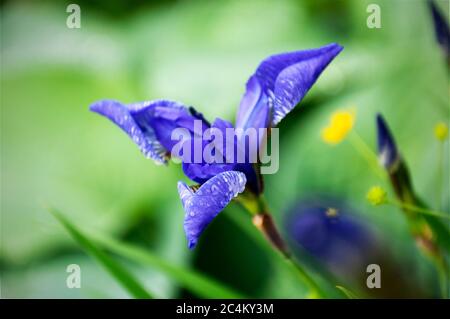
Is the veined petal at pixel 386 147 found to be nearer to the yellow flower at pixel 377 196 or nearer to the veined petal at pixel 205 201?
the yellow flower at pixel 377 196

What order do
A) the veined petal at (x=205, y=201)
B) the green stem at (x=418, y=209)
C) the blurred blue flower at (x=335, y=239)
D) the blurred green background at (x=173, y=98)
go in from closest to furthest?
1. the veined petal at (x=205, y=201)
2. the green stem at (x=418, y=209)
3. the blurred blue flower at (x=335, y=239)
4. the blurred green background at (x=173, y=98)

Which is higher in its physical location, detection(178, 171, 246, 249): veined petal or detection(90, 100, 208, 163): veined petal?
detection(90, 100, 208, 163): veined petal

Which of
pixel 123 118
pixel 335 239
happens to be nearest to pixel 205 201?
pixel 123 118

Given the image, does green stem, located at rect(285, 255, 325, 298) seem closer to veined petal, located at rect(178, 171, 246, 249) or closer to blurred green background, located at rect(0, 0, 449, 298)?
veined petal, located at rect(178, 171, 246, 249)

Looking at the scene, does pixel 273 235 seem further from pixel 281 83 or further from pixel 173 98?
pixel 173 98

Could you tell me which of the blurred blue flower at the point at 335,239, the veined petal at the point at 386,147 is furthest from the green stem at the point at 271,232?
the blurred blue flower at the point at 335,239

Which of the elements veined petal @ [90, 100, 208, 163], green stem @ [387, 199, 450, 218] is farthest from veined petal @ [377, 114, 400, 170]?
veined petal @ [90, 100, 208, 163]

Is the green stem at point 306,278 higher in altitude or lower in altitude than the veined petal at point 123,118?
lower
